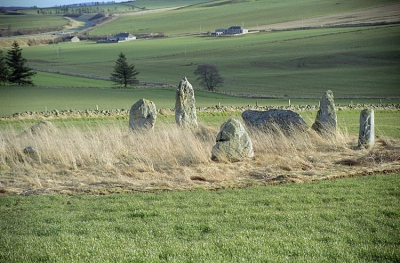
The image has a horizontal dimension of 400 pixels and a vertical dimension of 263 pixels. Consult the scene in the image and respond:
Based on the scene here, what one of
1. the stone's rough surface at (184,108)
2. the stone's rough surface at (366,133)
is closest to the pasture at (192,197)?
the stone's rough surface at (366,133)

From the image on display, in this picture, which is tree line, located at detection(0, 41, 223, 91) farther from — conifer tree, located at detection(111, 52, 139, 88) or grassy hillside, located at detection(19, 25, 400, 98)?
grassy hillside, located at detection(19, 25, 400, 98)

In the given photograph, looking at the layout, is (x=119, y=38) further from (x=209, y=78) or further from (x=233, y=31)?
(x=209, y=78)

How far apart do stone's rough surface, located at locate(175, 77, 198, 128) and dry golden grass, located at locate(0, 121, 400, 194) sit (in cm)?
286

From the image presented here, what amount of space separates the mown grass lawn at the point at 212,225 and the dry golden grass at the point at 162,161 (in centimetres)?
177

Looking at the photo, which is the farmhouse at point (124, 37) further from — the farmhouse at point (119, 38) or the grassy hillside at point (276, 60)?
the grassy hillside at point (276, 60)

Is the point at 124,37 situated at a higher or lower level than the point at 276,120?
higher

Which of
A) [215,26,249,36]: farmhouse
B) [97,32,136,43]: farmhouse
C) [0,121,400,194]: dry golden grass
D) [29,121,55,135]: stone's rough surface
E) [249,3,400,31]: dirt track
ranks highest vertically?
[249,3,400,31]: dirt track

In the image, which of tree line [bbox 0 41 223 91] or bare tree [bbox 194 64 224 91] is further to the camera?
bare tree [bbox 194 64 224 91]

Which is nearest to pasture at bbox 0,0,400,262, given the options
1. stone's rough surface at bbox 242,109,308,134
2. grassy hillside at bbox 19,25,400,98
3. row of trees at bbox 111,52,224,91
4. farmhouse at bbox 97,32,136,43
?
stone's rough surface at bbox 242,109,308,134

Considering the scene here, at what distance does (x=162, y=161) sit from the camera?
62.3 ft

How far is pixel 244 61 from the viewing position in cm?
10306

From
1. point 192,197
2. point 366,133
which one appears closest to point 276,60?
point 366,133

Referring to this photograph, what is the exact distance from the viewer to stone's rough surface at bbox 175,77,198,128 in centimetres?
2616

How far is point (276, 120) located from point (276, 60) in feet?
260
